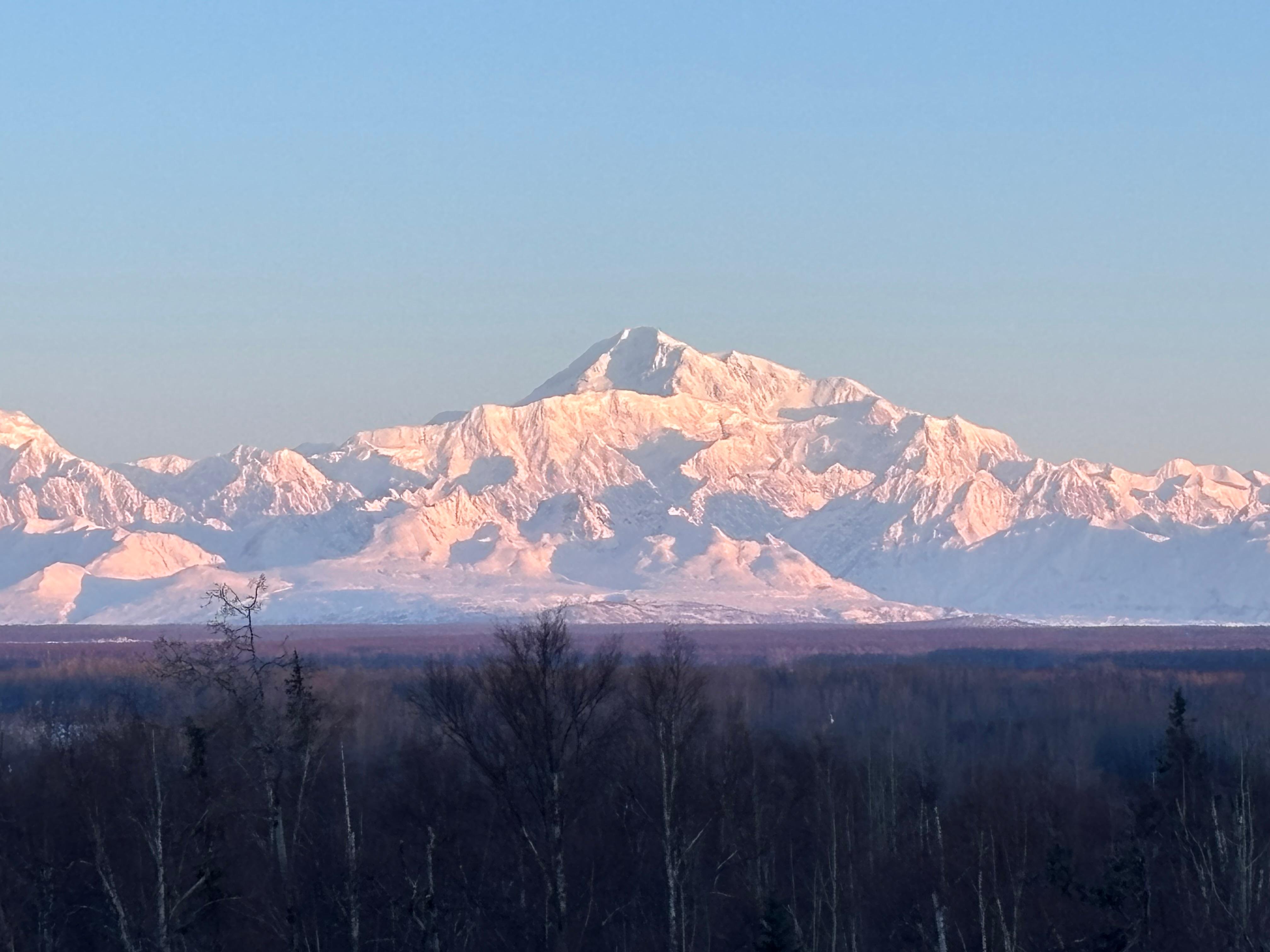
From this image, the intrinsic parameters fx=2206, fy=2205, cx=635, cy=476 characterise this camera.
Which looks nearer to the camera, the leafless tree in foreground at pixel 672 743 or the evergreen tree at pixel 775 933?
the evergreen tree at pixel 775 933

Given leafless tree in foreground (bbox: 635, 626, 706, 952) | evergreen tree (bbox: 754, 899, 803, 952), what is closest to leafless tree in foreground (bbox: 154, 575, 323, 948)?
leafless tree in foreground (bbox: 635, 626, 706, 952)

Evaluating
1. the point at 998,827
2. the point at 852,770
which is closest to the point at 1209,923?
the point at 998,827

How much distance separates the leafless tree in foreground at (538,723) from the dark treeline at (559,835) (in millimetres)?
94

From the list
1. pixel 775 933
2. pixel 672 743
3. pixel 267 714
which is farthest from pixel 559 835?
pixel 775 933

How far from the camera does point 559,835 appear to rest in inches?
1469

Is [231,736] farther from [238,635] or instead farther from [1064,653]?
[1064,653]

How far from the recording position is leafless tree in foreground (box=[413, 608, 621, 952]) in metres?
36.8

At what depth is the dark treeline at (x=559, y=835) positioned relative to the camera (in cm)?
3700

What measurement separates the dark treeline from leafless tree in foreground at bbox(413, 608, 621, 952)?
0.09 meters

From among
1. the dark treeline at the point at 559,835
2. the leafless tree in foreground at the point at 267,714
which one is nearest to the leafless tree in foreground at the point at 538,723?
the dark treeline at the point at 559,835

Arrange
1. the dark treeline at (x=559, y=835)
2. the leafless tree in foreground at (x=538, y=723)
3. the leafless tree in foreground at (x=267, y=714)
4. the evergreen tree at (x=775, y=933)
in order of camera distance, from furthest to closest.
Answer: the dark treeline at (x=559, y=835)
the leafless tree in foreground at (x=538, y=723)
the leafless tree in foreground at (x=267, y=714)
the evergreen tree at (x=775, y=933)

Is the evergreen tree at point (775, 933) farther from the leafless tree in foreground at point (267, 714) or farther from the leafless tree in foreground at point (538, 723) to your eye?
the leafless tree in foreground at point (267, 714)

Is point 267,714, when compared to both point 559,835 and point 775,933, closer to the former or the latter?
point 559,835

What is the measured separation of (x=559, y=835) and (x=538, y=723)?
6.42ft
